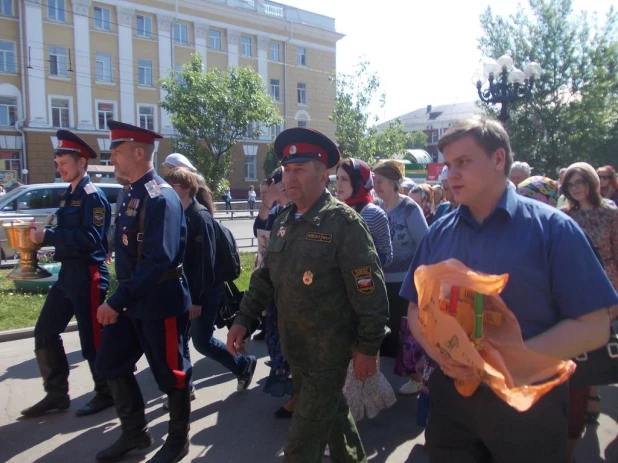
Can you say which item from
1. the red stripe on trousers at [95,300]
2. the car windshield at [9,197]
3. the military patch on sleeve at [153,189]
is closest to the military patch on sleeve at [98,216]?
the red stripe on trousers at [95,300]

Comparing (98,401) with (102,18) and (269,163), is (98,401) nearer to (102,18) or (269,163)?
(102,18)

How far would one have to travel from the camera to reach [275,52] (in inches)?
1624

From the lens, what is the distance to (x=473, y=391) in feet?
6.12

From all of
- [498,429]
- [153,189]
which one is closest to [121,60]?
[153,189]

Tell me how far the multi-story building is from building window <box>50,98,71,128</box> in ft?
0.19

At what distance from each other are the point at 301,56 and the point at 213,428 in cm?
4145

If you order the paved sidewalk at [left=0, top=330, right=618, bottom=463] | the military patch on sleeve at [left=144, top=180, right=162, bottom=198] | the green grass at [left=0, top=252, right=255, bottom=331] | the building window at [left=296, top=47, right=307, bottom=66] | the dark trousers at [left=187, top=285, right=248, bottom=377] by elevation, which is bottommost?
the paved sidewalk at [left=0, top=330, right=618, bottom=463]

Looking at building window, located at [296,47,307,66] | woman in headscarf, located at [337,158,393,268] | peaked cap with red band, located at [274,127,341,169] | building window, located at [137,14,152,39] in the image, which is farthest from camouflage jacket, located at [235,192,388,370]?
building window, located at [296,47,307,66]

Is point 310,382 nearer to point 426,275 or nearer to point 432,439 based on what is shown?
point 432,439

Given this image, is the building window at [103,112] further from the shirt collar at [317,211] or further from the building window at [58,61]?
the shirt collar at [317,211]

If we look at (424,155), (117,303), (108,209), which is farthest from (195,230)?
(424,155)

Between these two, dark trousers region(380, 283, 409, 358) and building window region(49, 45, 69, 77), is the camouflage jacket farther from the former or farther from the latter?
building window region(49, 45, 69, 77)

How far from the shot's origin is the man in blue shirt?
179 cm

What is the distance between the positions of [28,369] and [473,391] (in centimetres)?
486
